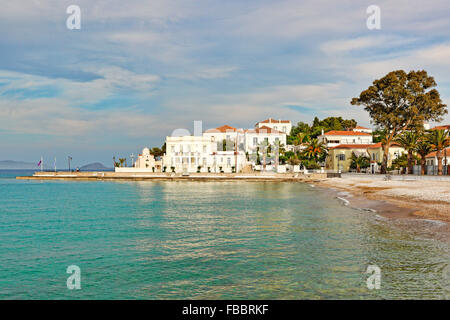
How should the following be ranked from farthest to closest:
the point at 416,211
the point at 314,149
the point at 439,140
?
the point at 314,149, the point at 439,140, the point at 416,211

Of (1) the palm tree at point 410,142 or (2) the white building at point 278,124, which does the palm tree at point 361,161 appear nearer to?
(1) the palm tree at point 410,142

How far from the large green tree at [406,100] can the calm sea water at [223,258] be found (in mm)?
48201

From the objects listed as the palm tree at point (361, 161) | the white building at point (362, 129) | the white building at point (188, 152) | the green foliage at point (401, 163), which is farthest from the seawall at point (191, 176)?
the white building at point (362, 129)

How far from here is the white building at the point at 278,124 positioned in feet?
429

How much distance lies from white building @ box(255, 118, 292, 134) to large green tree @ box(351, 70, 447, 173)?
6105cm

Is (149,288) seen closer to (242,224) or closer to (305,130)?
(242,224)

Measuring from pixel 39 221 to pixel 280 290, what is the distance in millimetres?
21957

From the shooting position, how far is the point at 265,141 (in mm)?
105750

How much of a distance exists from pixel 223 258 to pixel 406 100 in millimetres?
63325

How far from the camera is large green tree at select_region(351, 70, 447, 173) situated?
66.0 m

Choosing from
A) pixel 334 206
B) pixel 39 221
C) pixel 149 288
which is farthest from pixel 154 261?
pixel 334 206

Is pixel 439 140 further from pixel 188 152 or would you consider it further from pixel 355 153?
pixel 188 152

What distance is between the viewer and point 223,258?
14758 mm

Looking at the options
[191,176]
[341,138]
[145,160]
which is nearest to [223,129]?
[145,160]
